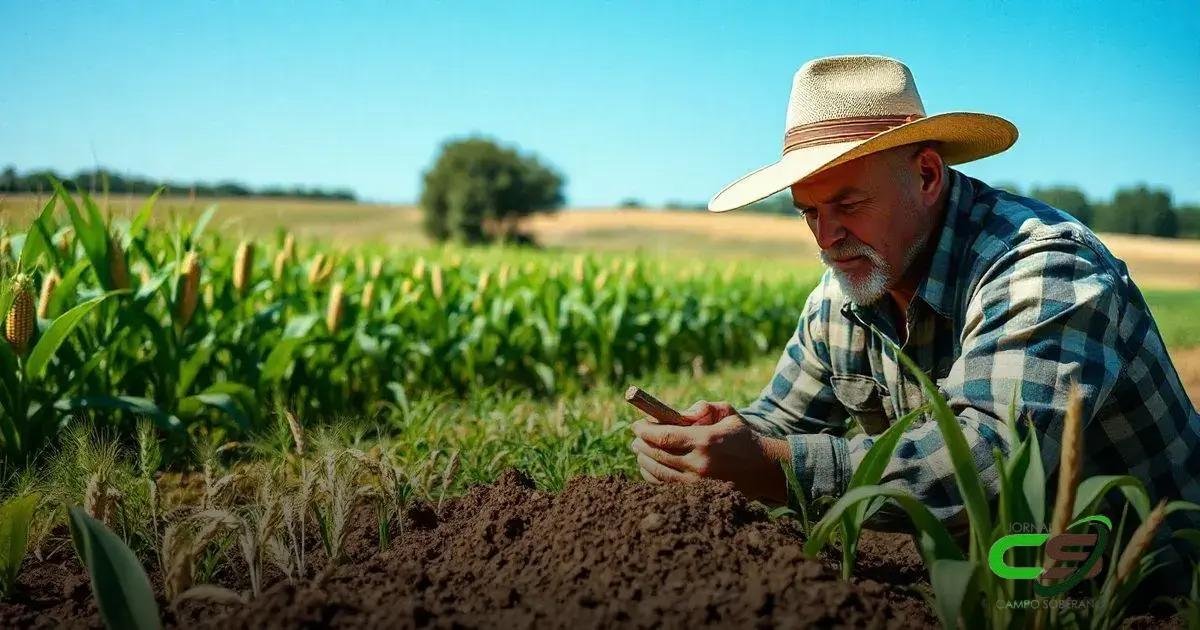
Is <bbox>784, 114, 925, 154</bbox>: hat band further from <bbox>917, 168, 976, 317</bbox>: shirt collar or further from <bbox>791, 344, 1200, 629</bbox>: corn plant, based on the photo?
<bbox>791, 344, 1200, 629</bbox>: corn plant

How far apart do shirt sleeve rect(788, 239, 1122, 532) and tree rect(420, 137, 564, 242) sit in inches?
2117

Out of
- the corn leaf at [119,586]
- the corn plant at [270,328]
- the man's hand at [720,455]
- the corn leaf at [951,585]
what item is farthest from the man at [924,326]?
the corn leaf at [119,586]

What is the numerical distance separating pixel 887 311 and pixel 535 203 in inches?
2240

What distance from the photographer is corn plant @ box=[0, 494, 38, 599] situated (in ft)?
5.77

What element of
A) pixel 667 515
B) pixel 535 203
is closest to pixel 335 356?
pixel 667 515

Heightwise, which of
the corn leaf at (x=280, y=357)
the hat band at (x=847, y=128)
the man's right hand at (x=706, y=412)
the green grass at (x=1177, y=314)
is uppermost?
the hat band at (x=847, y=128)

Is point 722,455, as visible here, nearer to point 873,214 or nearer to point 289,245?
point 873,214

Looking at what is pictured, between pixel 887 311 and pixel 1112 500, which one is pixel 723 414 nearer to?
pixel 887 311

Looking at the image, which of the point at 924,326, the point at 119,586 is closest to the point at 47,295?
the point at 119,586

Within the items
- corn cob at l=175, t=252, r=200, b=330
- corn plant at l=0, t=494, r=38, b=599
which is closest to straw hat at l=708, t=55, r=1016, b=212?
corn plant at l=0, t=494, r=38, b=599

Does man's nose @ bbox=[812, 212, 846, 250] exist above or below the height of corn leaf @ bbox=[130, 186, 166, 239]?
above

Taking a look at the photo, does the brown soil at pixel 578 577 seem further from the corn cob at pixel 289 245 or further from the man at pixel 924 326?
the corn cob at pixel 289 245

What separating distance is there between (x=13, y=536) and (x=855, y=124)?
2.16 meters

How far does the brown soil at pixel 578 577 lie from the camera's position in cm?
137
